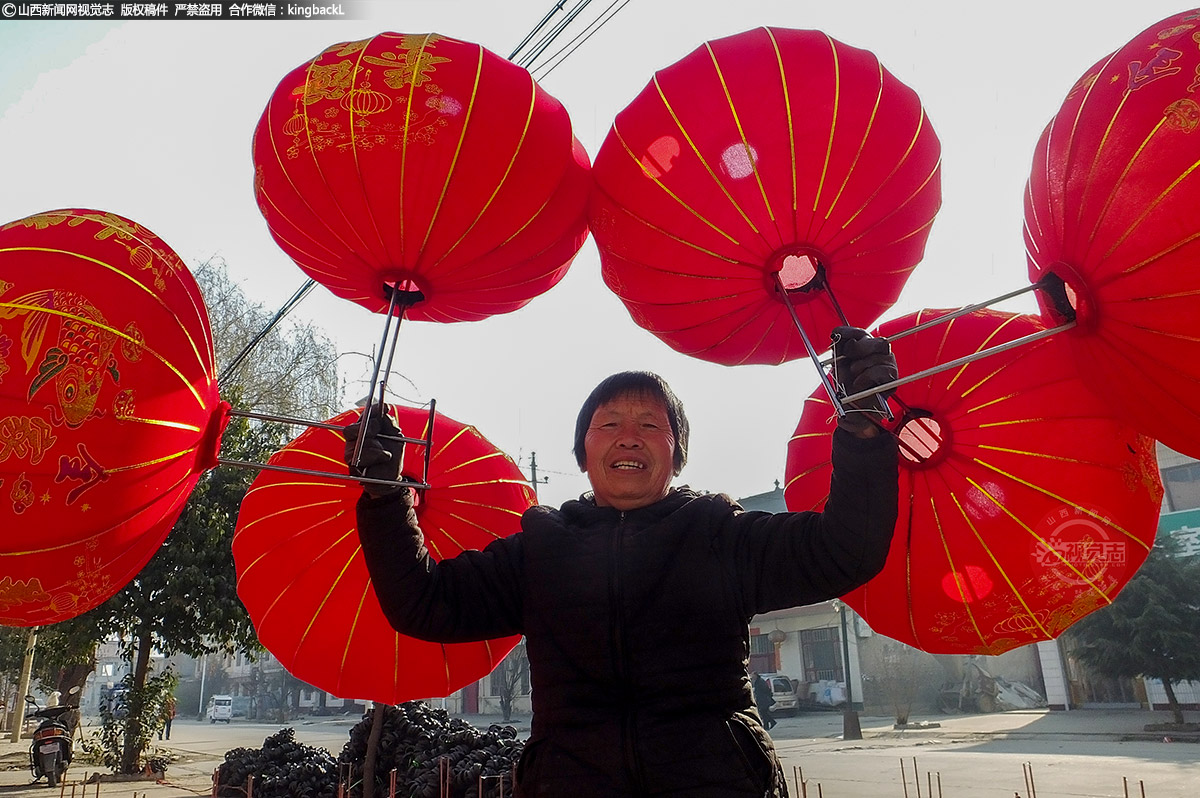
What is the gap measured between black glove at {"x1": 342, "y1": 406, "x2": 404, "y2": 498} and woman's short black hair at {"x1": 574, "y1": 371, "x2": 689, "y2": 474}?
54 centimetres

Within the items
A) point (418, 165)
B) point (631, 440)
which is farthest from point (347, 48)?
point (631, 440)

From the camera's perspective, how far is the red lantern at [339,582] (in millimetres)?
3354

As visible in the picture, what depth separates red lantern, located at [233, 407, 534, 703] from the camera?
11.0 ft

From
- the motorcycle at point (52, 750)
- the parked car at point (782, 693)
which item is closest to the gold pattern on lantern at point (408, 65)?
the motorcycle at point (52, 750)

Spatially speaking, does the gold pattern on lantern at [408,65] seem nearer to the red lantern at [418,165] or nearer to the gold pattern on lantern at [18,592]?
the red lantern at [418,165]

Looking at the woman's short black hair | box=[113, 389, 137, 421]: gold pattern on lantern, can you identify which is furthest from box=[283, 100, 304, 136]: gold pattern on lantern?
the woman's short black hair

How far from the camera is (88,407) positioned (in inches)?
93.3

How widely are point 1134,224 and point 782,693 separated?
2508cm

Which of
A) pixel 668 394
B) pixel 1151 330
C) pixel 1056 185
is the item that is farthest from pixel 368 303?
pixel 1151 330

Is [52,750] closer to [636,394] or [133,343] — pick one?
[133,343]

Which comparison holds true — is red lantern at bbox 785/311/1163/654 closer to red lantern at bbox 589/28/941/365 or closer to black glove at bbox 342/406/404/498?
red lantern at bbox 589/28/941/365

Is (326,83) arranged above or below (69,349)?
above

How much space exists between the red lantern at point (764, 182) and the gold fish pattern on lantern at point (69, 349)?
1649 mm

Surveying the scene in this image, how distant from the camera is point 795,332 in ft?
9.89
